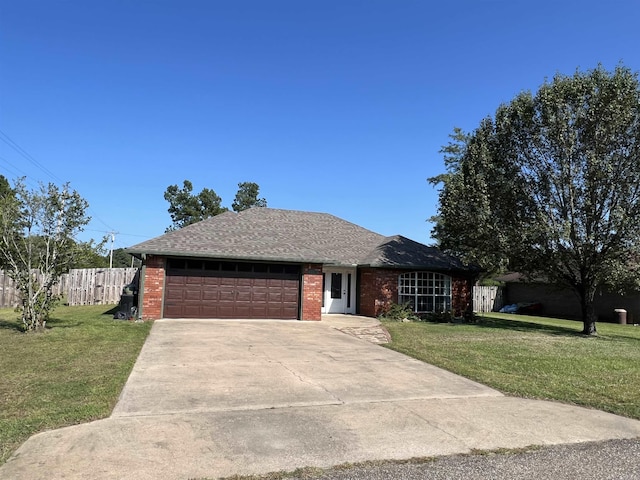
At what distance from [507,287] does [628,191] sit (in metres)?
18.5

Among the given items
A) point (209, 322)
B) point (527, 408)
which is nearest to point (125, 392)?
point (527, 408)

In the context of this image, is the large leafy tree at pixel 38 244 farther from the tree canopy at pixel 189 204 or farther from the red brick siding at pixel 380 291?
the tree canopy at pixel 189 204

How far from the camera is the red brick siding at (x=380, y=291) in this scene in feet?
65.1

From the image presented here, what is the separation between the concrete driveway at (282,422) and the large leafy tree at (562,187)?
1016cm

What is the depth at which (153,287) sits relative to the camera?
54.3 ft

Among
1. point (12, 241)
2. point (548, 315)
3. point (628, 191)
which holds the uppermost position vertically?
point (628, 191)

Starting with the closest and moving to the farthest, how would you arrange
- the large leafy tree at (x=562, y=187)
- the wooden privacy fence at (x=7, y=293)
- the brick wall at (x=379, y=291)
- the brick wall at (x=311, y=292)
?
the large leafy tree at (x=562, y=187) < the brick wall at (x=311, y=292) < the brick wall at (x=379, y=291) < the wooden privacy fence at (x=7, y=293)

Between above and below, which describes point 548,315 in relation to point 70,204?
below

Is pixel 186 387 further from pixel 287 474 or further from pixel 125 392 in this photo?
pixel 287 474

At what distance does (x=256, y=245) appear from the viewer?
1836cm

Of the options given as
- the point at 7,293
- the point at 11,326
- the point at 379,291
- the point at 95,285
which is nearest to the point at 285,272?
the point at 379,291

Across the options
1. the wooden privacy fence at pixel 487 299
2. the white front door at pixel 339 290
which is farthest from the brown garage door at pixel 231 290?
the wooden privacy fence at pixel 487 299

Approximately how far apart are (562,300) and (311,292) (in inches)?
756

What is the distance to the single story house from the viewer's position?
16859 millimetres
